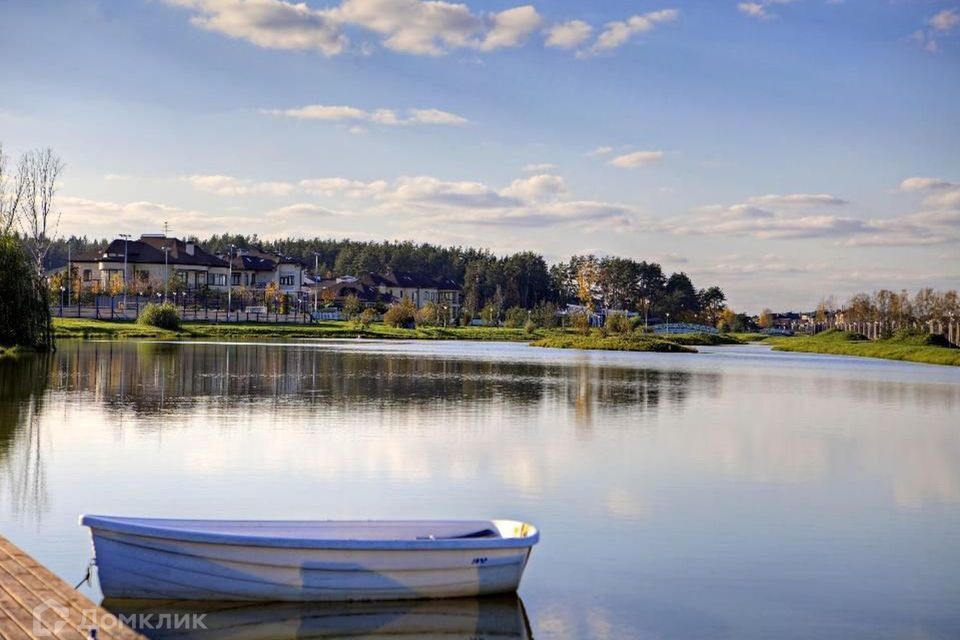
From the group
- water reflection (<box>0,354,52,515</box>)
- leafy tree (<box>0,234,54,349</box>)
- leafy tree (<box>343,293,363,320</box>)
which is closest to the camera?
water reflection (<box>0,354,52,515</box>)

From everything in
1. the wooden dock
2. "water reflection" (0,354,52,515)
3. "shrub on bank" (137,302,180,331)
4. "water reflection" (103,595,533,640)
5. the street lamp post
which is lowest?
"water reflection" (103,595,533,640)

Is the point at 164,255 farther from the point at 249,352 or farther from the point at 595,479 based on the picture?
the point at 595,479

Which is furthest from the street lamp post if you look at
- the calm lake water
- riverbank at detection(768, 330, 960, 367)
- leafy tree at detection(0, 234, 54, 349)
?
the calm lake water

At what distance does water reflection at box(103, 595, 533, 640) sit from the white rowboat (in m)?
0.10

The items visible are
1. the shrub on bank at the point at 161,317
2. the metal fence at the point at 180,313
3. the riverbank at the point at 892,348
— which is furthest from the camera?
the metal fence at the point at 180,313

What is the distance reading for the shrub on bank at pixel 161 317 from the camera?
287 feet

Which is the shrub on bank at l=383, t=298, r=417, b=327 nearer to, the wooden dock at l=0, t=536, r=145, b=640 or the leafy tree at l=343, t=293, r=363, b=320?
the leafy tree at l=343, t=293, r=363, b=320

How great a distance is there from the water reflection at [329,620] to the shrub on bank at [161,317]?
7952 cm

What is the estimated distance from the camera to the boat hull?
10430 mm

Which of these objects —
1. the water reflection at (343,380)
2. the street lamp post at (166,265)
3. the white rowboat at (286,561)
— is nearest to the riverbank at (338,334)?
the water reflection at (343,380)

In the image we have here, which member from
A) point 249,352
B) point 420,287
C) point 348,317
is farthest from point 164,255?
point 249,352

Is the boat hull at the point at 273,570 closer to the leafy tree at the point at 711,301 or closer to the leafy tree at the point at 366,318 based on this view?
the leafy tree at the point at 366,318

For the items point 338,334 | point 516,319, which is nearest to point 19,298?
point 338,334

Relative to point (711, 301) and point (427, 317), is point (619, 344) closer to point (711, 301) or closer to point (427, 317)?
point (427, 317)
